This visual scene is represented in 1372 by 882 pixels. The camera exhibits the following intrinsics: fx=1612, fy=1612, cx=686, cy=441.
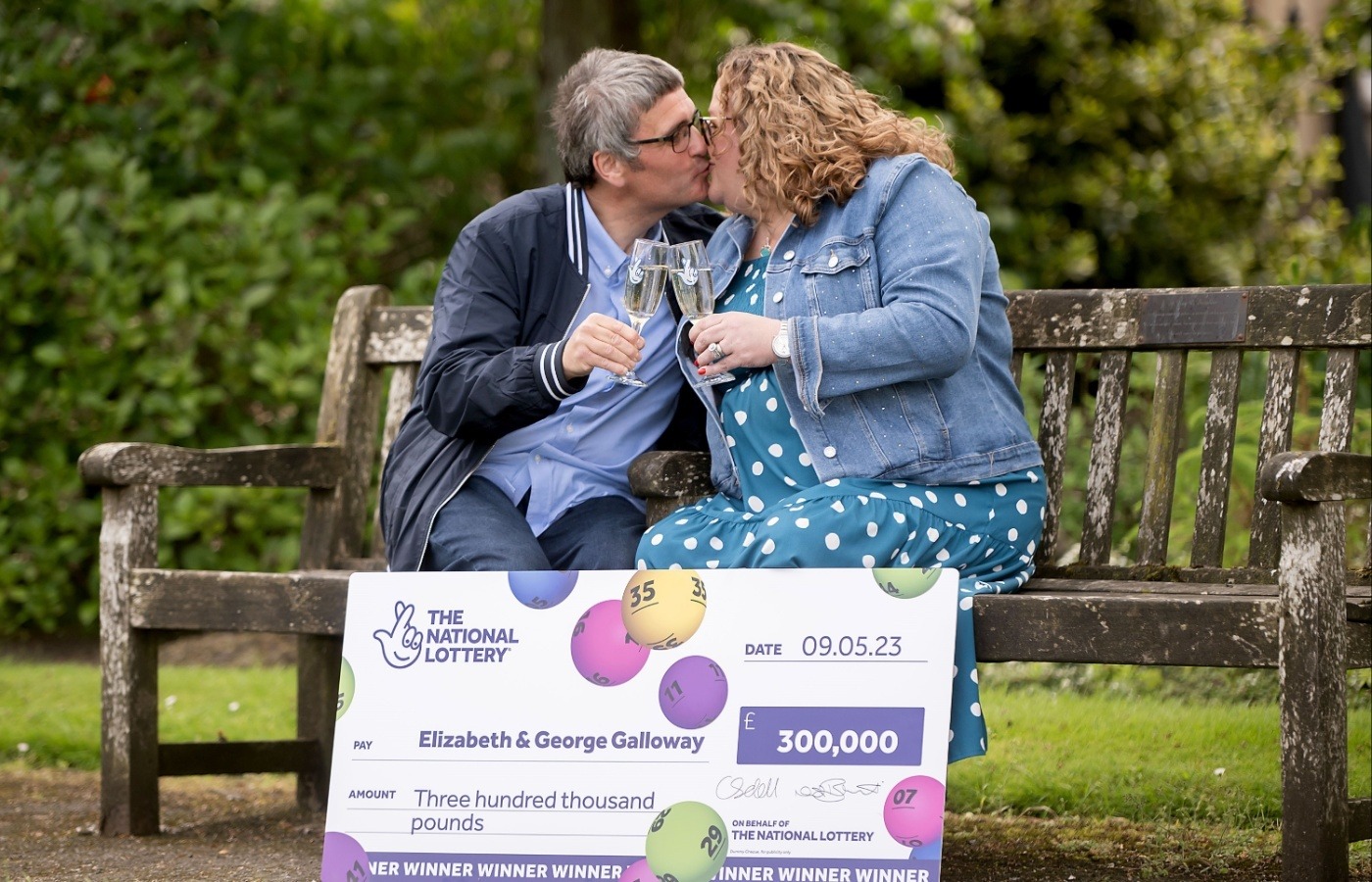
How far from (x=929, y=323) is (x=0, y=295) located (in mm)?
4340

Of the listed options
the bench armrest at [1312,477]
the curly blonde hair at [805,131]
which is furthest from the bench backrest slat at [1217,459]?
the curly blonde hair at [805,131]

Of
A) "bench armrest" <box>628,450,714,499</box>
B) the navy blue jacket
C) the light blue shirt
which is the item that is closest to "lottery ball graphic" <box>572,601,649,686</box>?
"bench armrest" <box>628,450,714,499</box>

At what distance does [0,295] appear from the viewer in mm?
6023

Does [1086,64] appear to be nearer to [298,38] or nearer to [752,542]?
[298,38]

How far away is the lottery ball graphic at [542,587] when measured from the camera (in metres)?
2.90

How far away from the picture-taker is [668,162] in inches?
135

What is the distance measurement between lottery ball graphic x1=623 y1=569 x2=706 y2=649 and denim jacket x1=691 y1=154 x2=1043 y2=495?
1.32ft

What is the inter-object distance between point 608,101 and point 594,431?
0.71m

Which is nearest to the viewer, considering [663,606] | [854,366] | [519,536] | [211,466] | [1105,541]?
[663,606]

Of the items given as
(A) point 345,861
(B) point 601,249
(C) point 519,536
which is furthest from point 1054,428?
(A) point 345,861

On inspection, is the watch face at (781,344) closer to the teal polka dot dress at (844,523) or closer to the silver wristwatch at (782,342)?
the silver wristwatch at (782,342)

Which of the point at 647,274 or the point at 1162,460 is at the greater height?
the point at 647,274

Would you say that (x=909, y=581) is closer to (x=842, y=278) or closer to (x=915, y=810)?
(x=915, y=810)

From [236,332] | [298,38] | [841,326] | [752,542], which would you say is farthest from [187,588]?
[298,38]
